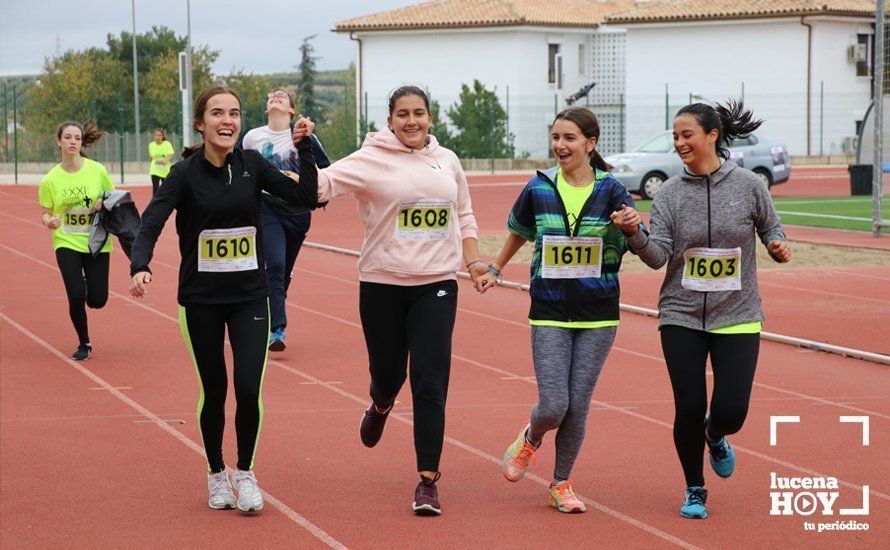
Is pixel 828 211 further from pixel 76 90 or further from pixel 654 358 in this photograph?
pixel 76 90

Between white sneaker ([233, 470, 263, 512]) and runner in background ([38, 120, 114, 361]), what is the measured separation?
5.12 metres

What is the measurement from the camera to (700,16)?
6306 centimetres

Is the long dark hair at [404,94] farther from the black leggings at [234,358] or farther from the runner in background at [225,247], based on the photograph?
the black leggings at [234,358]

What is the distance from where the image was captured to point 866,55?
62.8 meters

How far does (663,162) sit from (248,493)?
2606 centimetres

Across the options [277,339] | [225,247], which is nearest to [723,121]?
[225,247]

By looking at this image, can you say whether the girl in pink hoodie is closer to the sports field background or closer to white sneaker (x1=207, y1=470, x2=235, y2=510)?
white sneaker (x1=207, y1=470, x2=235, y2=510)

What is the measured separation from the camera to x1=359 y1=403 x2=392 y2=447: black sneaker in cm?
720

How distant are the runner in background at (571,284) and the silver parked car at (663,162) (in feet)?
80.4

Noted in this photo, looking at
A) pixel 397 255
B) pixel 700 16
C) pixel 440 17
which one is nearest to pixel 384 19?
pixel 440 17

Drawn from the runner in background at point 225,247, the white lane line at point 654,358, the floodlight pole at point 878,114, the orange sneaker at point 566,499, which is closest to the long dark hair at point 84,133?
the white lane line at point 654,358

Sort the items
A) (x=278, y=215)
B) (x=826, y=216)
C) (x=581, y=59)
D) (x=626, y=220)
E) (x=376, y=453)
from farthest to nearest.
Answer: (x=581, y=59)
(x=826, y=216)
(x=278, y=215)
(x=376, y=453)
(x=626, y=220)

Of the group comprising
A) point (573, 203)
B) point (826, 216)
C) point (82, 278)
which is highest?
point (573, 203)

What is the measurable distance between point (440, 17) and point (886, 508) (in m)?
63.2
